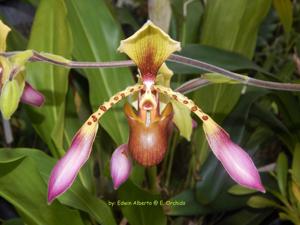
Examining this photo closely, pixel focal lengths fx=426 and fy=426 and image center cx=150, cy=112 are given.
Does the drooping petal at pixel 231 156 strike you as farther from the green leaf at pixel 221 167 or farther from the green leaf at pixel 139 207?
the green leaf at pixel 221 167

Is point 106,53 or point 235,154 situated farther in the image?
point 106,53

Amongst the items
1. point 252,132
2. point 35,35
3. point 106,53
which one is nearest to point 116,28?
point 106,53

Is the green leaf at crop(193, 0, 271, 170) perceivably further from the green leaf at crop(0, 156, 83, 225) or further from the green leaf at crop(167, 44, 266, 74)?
the green leaf at crop(0, 156, 83, 225)

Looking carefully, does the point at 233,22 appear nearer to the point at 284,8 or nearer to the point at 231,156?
the point at 284,8

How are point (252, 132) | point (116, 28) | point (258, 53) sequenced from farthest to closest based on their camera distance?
point (258, 53) → point (252, 132) → point (116, 28)

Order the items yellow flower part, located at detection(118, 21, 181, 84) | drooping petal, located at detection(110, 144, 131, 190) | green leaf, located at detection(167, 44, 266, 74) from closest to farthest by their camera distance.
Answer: yellow flower part, located at detection(118, 21, 181, 84) < drooping petal, located at detection(110, 144, 131, 190) < green leaf, located at detection(167, 44, 266, 74)

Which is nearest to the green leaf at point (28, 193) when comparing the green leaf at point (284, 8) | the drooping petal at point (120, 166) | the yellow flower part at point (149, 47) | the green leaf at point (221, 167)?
the drooping petal at point (120, 166)

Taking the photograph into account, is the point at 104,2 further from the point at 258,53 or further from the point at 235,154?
the point at 258,53

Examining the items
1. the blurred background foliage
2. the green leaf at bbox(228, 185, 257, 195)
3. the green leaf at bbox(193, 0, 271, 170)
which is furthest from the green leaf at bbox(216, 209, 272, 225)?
the green leaf at bbox(193, 0, 271, 170)
